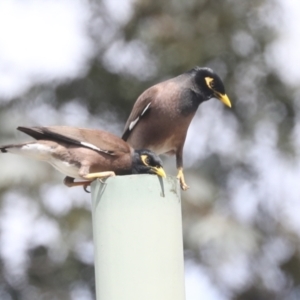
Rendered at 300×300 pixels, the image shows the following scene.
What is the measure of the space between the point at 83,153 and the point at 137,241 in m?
1.09

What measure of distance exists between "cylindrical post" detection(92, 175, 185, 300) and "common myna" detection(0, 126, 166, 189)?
34.6 inches

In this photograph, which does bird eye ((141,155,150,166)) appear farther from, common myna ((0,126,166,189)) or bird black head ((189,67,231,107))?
bird black head ((189,67,231,107))

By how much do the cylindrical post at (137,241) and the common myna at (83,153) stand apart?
879 mm

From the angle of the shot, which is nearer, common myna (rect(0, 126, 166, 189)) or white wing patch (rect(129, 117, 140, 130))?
common myna (rect(0, 126, 166, 189))

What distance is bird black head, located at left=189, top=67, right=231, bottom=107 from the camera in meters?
5.07

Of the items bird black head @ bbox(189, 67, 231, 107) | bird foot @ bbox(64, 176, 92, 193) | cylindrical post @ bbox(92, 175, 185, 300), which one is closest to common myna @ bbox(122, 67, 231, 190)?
bird black head @ bbox(189, 67, 231, 107)

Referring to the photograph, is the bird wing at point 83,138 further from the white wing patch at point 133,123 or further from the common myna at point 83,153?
the white wing patch at point 133,123

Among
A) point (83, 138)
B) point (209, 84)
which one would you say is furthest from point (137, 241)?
point (209, 84)

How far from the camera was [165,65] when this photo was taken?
9.35 meters

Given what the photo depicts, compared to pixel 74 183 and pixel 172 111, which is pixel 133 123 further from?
pixel 74 183

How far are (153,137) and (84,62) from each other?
4.65 metres

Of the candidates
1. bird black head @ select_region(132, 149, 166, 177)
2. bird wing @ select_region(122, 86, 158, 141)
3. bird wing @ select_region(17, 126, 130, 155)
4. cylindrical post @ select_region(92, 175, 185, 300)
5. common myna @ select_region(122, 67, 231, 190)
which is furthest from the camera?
bird wing @ select_region(122, 86, 158, 141)

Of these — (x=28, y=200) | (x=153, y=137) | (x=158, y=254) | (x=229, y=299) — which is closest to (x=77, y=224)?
(x=28, y=200)

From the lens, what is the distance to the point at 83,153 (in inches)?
165
